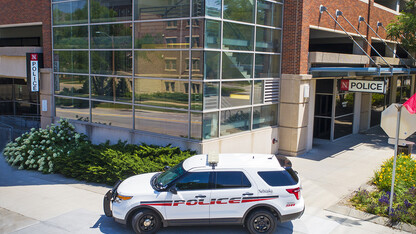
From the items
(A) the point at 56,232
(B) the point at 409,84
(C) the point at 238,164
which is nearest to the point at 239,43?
(C) the point at 238,164

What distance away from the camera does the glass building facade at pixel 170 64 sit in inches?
511

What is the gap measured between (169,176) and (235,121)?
5.48 meters

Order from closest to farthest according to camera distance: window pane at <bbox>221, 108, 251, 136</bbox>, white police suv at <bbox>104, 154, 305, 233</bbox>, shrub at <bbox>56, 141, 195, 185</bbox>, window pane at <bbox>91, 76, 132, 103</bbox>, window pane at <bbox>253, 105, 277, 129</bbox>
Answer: white police suv at <bbox>104, 154, 305, 233</bbox>
shrub at <bbox>56, 141, 195, 185</bbox>
window pane at <bbox>221, 108, 251, 136</bbox>
window pane at <bbox>91, 76, 132, 103</bbox>
window pane at <bbox>253, 105, 277, 129</bbox>

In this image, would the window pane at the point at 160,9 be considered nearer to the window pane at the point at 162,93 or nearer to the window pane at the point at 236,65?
the window pane at the point at 236,65

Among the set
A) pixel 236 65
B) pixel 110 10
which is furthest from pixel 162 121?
pixel 110 10

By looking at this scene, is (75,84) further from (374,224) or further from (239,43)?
(374,224)

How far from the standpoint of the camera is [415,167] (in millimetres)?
11742

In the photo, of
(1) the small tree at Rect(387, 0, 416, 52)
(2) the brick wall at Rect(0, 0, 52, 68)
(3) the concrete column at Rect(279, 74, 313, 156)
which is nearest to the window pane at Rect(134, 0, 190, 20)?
(3) the concrete column at Rect(279, 74, 313, 156)

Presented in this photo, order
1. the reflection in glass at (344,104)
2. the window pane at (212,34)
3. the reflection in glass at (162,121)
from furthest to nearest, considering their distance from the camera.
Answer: the reflection in glass at (344,104), the reflection in glass at (162,121), the window pane at (212,34)

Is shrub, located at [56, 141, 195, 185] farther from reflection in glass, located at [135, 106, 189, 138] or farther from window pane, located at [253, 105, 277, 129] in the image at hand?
window pane, located at [253, 105, 277, 129]

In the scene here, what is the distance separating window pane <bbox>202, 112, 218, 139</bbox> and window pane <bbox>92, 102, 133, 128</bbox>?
333 centimetres

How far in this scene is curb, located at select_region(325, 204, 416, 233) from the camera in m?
9.28

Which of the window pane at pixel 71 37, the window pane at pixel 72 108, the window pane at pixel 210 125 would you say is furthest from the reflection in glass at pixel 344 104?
the window pane at pixel 71 37

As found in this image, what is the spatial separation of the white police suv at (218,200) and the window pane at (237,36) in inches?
230
